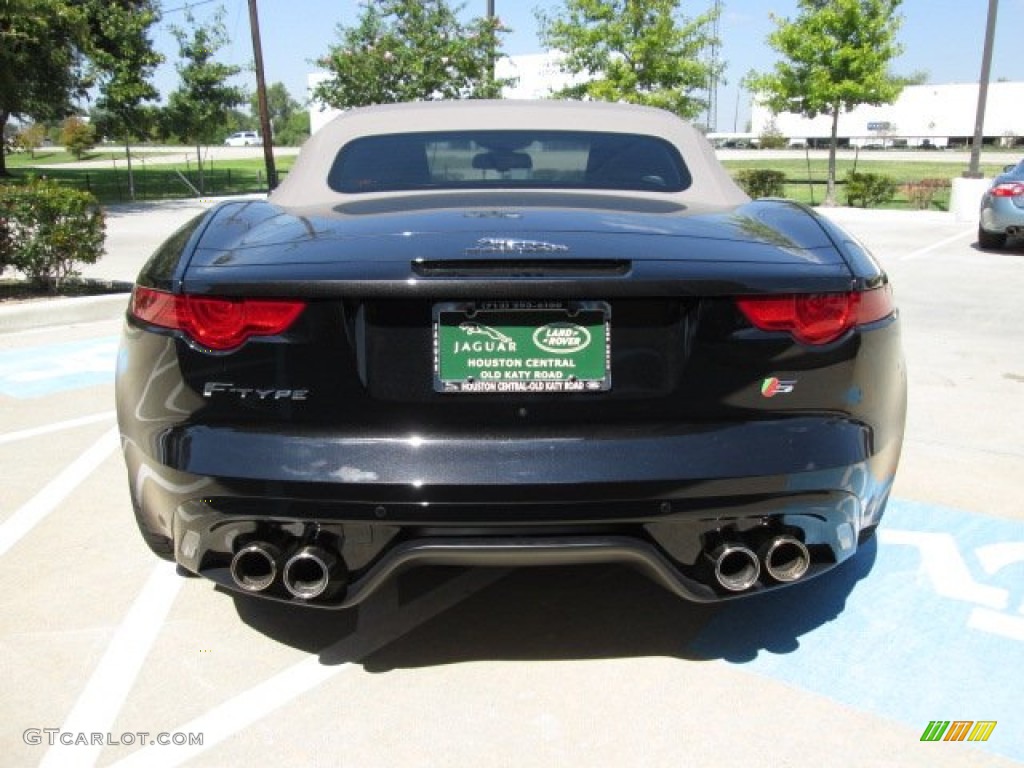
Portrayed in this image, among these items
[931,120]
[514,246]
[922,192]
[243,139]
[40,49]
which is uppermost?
[40,49]

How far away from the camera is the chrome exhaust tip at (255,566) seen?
2.41 m

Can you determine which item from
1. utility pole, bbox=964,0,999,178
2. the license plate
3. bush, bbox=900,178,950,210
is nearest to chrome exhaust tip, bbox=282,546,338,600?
the license plate

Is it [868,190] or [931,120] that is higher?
[868,190]

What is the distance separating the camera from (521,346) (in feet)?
7.63

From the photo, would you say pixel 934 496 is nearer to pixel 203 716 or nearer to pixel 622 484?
pixel 622 484

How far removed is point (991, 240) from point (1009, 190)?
99cm

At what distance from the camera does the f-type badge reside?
2.31 meters

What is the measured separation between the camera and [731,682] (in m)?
2.72

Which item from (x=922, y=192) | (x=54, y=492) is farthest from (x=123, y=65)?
(x=54, y=492)

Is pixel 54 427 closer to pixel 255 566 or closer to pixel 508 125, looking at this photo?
pixel 508 125

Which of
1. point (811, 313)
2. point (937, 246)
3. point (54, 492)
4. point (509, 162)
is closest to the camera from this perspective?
point (811, 313)

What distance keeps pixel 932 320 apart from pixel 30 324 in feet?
25.7

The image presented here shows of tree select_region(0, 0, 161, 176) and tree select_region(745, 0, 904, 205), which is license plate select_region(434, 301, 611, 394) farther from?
tree select_region(745, 0, 904, 205)

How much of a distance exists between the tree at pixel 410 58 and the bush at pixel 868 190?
33.4 ft
